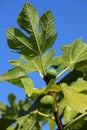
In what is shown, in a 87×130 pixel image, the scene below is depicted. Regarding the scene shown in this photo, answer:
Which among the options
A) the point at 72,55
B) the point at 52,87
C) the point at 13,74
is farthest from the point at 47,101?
the point at 72,55

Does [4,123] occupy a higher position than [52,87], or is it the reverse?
[52,87]

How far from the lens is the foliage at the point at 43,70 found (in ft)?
5.42

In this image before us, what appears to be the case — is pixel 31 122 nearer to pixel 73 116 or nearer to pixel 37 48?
pixel 73 116

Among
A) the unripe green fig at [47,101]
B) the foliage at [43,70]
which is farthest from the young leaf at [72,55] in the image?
the unripe green fig at [47,101]

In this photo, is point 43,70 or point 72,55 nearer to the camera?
point 43,70

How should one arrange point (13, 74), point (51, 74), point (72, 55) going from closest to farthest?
1. point (51, 74)
2. point (13, 74)
3. point (72, 55)

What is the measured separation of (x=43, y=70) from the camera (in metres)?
1.81

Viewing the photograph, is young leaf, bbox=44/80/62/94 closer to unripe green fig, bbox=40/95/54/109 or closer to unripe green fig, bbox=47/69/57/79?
unripe green fig, bbox=40/95/54/109

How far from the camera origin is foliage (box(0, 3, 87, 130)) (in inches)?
65.1

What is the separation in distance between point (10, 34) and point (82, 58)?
420 mm

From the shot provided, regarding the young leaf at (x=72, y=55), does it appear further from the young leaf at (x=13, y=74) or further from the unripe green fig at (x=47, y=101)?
the unripe green fig at (x=47, y=101)

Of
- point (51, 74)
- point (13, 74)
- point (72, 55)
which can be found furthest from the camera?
point (72, 55)

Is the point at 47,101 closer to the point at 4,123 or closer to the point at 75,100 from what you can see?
the point at 75,100

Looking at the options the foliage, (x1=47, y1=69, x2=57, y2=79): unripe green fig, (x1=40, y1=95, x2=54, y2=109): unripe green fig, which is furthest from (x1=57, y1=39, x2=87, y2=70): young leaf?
(x1=40, y1=95, x2=54, y2=109): unripe green fig
